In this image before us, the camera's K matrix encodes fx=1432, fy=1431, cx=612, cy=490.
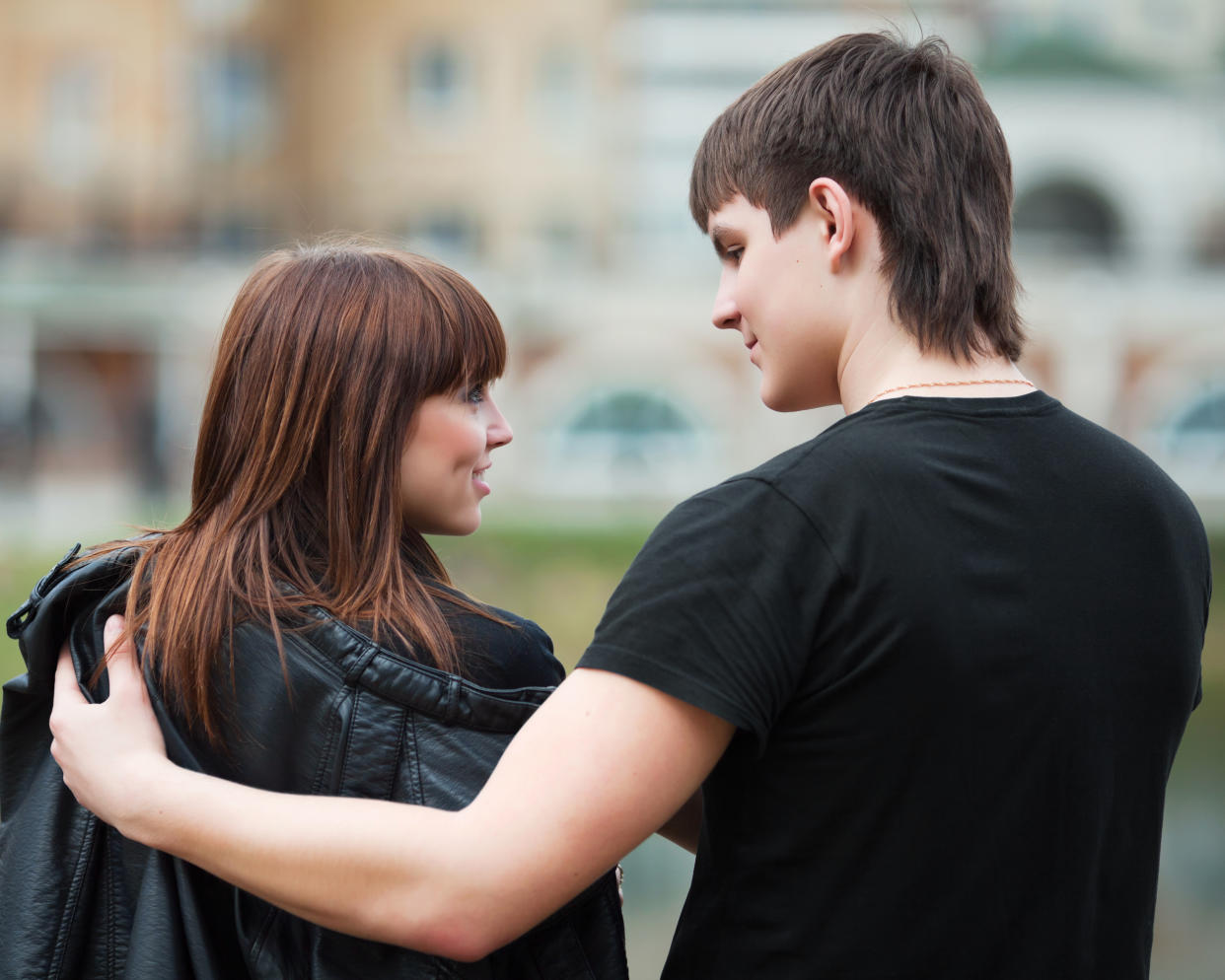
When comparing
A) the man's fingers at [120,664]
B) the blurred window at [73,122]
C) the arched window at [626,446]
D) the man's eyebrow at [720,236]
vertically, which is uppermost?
the blurred window at [73,122]

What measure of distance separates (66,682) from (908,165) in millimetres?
1007

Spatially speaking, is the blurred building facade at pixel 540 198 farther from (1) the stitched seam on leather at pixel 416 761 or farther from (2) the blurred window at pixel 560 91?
(1) the stitched seam on leather at pixel 416 761

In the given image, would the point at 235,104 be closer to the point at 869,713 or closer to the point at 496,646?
the point at 496,646

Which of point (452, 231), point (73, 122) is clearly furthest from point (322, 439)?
point (452, 231)

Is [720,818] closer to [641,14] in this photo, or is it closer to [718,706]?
[718,706]

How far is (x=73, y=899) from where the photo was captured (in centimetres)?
147

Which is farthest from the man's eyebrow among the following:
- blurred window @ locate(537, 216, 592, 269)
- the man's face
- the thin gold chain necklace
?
blurred window @ locate(537, 216, 592, 269)

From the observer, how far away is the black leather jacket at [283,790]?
1434 mm

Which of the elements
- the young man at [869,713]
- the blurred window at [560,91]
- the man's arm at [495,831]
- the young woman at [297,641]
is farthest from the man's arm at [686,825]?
the blurred window at [560,91]

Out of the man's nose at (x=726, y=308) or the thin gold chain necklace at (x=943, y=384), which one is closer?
the thin gold chain necklace at (x=943, y=384)

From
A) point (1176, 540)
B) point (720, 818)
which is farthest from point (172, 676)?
point (1176, 540)

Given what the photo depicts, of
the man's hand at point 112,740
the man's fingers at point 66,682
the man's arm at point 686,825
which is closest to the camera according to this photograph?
the man's hand at point 112,740

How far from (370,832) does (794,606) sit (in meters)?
0.42

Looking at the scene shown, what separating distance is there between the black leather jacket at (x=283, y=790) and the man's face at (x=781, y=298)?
1.48ft
